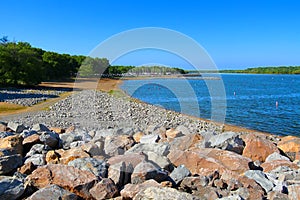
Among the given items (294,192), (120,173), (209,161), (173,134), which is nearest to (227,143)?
(209,161)

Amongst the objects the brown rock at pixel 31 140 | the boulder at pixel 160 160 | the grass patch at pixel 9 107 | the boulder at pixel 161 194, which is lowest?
the grass patch at pixel 9 107

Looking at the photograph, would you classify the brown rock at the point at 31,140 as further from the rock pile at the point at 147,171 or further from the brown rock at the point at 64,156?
the brown rock at the point at 64,156

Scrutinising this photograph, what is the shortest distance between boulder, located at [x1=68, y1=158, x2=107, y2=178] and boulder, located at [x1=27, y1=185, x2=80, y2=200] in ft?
2.41

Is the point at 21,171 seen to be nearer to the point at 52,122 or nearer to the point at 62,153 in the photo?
the point at 62,153

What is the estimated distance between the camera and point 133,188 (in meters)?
4.48

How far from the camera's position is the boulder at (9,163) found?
16.5ft

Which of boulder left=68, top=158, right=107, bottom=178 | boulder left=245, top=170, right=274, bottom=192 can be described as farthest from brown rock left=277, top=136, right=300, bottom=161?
boulder left=68, top=158, right=107, bottom=178

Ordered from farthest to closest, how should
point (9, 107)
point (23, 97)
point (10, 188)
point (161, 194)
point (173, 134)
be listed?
point (23, 97) → point (9, 107) → point (173, 134) → point (10, 188) → point (161, 194)

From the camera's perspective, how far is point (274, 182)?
16.2 ft

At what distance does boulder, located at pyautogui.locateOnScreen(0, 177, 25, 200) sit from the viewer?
4.18 metres

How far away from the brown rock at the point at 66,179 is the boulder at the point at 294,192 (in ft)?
9.61

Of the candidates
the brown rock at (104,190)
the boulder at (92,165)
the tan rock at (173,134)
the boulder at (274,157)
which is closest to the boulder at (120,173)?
the boulder at (92,165)

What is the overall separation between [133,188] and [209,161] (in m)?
1.73

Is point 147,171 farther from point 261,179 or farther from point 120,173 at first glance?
point 261,179
